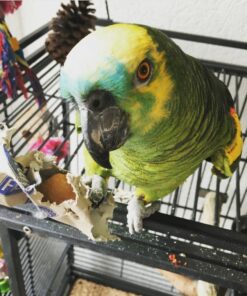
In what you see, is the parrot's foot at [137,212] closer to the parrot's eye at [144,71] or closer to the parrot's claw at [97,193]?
the parrot's claw at [97,193]

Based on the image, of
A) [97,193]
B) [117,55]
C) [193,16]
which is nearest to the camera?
[117,55]

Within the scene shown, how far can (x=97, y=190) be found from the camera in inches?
20.2

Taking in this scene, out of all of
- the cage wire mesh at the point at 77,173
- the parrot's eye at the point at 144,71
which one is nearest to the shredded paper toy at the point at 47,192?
the parrot's eye at the point at 144,71

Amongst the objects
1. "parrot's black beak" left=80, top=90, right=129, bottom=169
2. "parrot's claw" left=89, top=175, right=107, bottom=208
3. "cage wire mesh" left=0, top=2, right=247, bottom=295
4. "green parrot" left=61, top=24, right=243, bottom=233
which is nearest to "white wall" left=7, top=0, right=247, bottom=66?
"cage wire mesh" left=0, top=2, right=247, bottom=295

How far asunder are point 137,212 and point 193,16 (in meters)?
0.63

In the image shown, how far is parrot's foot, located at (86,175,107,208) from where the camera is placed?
431 millimetres

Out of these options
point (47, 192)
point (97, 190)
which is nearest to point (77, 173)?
point (97, 190)

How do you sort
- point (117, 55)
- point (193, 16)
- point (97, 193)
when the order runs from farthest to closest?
point (193, 16), point (97, 193), point (117, 55)

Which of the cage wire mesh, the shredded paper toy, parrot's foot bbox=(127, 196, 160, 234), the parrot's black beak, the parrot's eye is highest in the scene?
the parrot's eye

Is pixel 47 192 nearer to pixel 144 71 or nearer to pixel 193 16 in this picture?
pixel 144 71

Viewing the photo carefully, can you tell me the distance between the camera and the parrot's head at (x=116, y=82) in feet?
1.05

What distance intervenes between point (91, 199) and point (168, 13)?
2.24 feet

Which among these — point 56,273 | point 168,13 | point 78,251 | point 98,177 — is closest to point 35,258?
point 56,273

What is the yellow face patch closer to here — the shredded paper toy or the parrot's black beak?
the parrot's black beak
